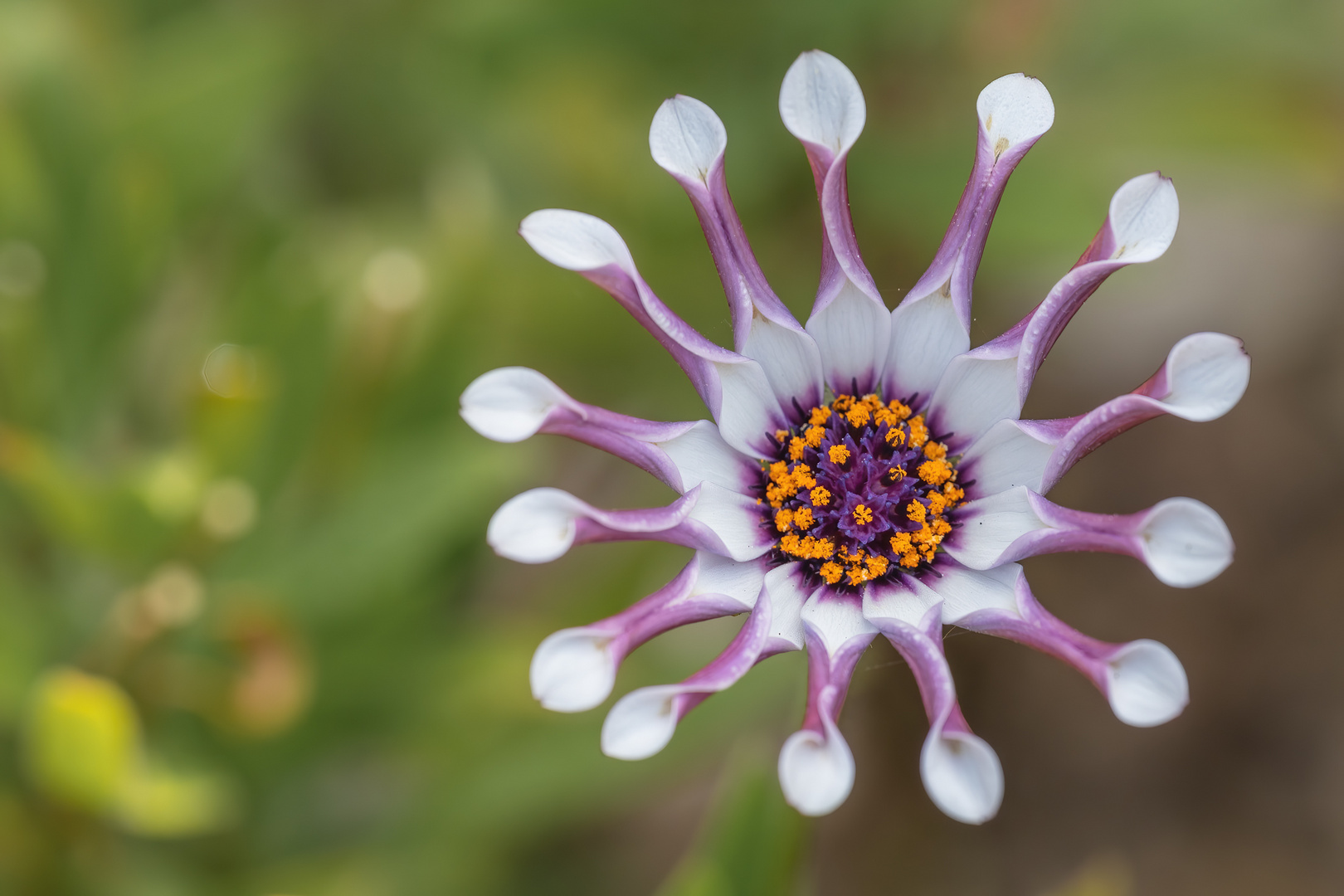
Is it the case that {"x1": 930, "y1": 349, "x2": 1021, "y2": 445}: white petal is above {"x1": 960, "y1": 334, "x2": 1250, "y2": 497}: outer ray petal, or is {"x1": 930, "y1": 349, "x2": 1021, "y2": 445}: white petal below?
above

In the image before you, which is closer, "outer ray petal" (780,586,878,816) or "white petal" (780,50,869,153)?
"outer ray petal" (780,586,878,816)

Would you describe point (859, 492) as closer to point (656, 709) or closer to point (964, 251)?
point (964, 251)

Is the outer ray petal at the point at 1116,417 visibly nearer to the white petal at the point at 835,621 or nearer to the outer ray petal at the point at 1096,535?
the outer ray petal at the point at 1096,535

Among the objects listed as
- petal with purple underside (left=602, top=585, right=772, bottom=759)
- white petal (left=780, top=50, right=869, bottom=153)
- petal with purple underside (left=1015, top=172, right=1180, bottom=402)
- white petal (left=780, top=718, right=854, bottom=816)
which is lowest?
white petal (left=780, top=718, right=854, bottom=816)

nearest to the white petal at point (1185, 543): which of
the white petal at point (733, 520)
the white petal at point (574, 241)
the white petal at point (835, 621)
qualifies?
the white petal at point (835, 621)

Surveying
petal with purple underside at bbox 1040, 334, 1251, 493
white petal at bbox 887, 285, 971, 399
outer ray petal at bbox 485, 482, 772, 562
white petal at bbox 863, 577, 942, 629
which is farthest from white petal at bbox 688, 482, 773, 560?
petal with purple underside at bbox 1040, 334, 1251, 493

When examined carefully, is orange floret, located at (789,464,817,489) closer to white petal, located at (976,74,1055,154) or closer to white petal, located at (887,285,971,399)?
white petal, located at (887,285,971,399)

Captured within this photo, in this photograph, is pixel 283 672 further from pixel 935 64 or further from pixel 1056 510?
pixel 935 64
